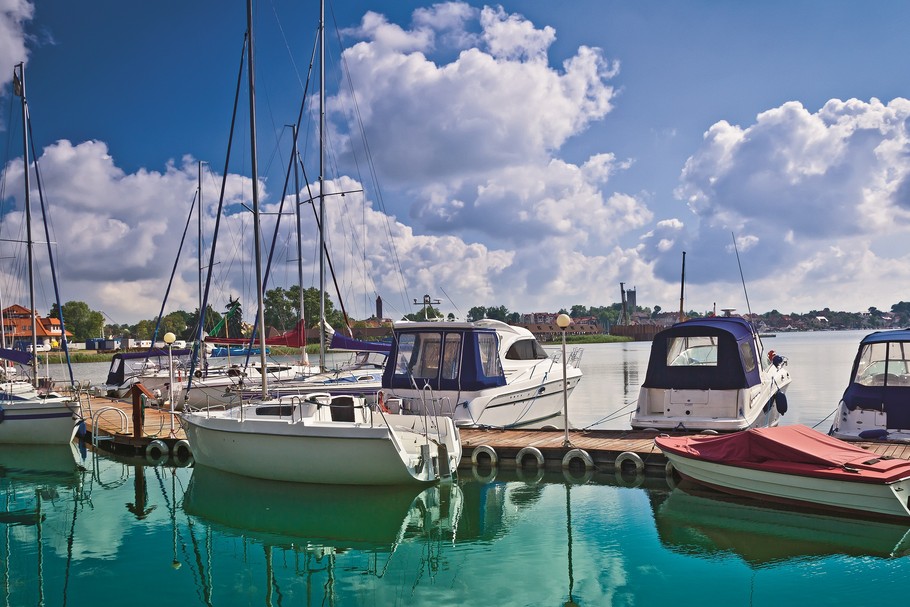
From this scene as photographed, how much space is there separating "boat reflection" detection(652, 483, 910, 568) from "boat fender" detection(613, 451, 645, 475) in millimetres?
1818

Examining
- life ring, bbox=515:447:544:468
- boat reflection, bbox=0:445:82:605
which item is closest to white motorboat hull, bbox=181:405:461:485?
life ring, bbox=515:447:544:468

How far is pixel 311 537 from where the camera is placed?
37.7 feet

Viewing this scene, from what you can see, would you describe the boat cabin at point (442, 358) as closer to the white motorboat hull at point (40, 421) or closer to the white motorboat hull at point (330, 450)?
the white motorboat hull at point (330, 450)

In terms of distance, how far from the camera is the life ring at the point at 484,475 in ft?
48.7

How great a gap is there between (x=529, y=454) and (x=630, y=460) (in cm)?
213

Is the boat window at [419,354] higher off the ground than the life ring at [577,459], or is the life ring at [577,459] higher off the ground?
the boat window at [419,354]

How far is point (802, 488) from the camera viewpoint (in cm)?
1151

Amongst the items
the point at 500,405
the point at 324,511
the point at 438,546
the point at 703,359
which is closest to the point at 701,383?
the point at 703,359

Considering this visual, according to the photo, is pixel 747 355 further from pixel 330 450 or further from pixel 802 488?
pixel 330 450

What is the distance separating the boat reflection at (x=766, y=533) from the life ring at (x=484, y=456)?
13.5 ft

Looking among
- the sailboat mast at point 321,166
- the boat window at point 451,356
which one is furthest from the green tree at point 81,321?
the boat window at point 451,356

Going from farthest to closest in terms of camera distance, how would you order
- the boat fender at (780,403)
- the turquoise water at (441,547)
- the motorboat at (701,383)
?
1. the boat fender at (780,403)
2. the motorboat at (701,383)
3. the turquoise water at (441,547)

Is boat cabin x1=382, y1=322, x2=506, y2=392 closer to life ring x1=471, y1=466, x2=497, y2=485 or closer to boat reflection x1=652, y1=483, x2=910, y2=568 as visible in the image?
life ring x1=471, y1=466, x2=497, y2=485

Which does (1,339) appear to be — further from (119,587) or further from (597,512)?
(597,512)
